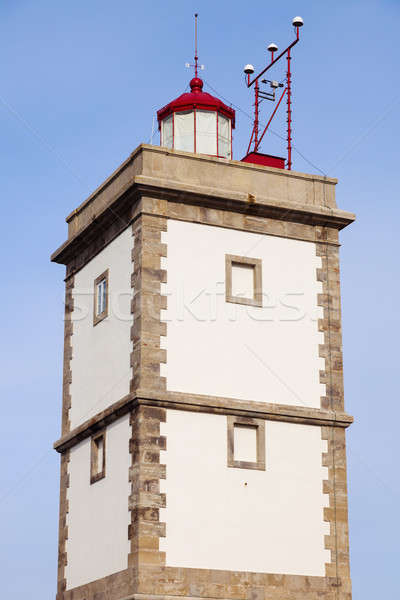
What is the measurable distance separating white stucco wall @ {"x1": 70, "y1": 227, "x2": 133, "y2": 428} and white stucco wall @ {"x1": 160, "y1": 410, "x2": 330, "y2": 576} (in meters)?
2.11

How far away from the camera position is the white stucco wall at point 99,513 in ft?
91.7

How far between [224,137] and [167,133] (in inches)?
57.6

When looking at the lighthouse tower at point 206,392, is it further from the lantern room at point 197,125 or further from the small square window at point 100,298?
the lantern room at point 197,125

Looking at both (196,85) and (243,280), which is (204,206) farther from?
(196,85)

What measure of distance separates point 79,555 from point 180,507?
145 inches

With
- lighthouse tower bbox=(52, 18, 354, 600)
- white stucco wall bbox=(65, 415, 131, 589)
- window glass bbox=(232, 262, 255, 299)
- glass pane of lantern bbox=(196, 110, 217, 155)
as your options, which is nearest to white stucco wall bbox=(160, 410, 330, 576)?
lighthouse tower bbox=(52, 18, 354, 600)

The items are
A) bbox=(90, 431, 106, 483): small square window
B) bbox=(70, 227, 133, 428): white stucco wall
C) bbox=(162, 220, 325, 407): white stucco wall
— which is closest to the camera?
bbox=(162, 220, 325, 407): white stucco wall

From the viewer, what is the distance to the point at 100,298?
31141 mm

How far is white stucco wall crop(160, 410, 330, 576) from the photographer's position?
2752 cm

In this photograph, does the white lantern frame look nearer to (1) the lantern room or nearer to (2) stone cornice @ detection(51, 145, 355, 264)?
(1) the lantern room

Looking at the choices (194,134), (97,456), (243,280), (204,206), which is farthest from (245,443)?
(194,134)

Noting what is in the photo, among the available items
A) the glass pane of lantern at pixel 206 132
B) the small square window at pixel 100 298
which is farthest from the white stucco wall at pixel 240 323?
the glass pane of lantern at pixel 206 132

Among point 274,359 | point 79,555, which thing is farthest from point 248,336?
point 79,555

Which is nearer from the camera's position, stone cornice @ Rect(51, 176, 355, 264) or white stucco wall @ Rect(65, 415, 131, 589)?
white stucco wall @ Rect(65, 415, 131, 589)
